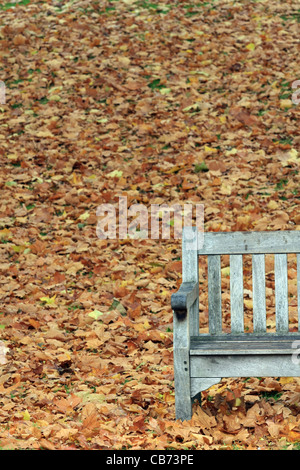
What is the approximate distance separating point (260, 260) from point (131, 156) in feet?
13.6

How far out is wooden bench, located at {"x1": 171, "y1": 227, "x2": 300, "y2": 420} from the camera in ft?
11.5

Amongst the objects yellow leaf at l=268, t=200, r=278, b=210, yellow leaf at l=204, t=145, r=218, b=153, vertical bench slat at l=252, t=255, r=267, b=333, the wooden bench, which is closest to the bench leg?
the wooden bench

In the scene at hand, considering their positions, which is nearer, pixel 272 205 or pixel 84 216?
pixel 272 205

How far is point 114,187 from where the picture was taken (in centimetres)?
729

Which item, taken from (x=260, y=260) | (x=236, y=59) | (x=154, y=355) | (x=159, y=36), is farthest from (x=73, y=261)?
(x=159, y=36)

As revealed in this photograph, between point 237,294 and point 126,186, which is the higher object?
point 126,186

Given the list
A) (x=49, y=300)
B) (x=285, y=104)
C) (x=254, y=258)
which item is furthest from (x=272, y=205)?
(x=254, y=258)

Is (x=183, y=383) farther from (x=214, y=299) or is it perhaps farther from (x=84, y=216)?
(x=84, y=216)

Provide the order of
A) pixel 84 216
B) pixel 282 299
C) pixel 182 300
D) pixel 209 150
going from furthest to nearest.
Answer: pixel 209 150, pixel 84 216, pixel 282 299, pixel 182 300

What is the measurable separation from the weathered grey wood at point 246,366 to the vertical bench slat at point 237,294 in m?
0.46

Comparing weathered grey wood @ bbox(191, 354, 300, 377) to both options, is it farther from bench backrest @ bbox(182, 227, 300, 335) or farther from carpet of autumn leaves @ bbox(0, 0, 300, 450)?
bench backrest @ bbox(182, 227, 300, 335)

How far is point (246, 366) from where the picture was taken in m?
3.51

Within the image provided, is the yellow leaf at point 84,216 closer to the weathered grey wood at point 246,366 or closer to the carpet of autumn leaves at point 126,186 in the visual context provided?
the carpet of autumn leaves at point 126,186

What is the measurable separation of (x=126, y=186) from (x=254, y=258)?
354cm
